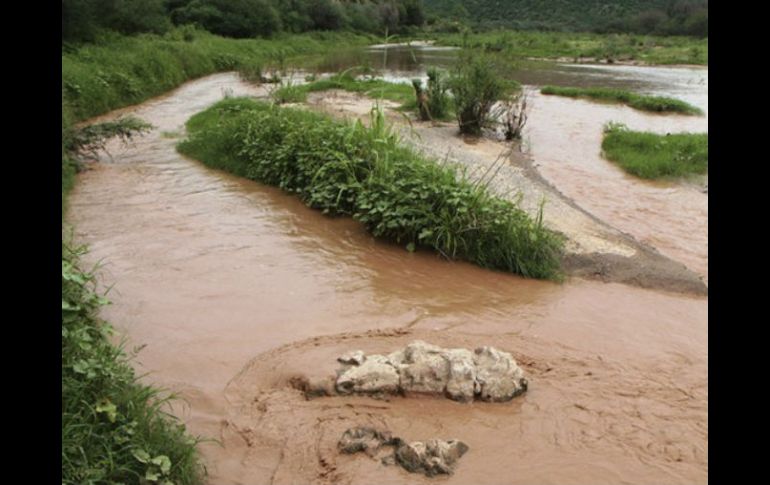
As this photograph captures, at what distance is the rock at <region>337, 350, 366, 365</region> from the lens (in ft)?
15.3

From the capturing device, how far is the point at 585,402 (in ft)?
14.9

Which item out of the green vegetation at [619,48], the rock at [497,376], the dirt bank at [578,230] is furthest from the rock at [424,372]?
the green vegetation at [619,48]

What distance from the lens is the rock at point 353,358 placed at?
4656mm

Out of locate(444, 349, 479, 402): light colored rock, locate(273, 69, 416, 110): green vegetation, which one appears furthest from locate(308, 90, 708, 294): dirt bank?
locate(273, 69, 416, 110): green vegetation

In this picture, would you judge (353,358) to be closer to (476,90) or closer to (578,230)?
(578,230)

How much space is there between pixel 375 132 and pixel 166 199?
9.72 feet

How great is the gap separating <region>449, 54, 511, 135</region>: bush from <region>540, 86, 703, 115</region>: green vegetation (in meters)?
7.65

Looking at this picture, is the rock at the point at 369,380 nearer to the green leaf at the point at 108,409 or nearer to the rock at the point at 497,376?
the rock at the point at 497,376

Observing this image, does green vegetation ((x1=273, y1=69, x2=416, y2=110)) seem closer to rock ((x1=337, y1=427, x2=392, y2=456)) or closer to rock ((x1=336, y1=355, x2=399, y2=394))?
rock ((x1=336, y1=355, x2=399, y2=394))

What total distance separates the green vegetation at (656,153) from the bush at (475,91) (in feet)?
8.37

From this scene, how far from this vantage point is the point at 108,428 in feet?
10.8

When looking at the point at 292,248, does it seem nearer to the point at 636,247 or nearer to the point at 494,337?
the point at 494,337

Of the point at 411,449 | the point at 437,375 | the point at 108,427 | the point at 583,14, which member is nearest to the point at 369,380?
the point at 437,375

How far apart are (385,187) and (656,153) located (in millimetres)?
7203
